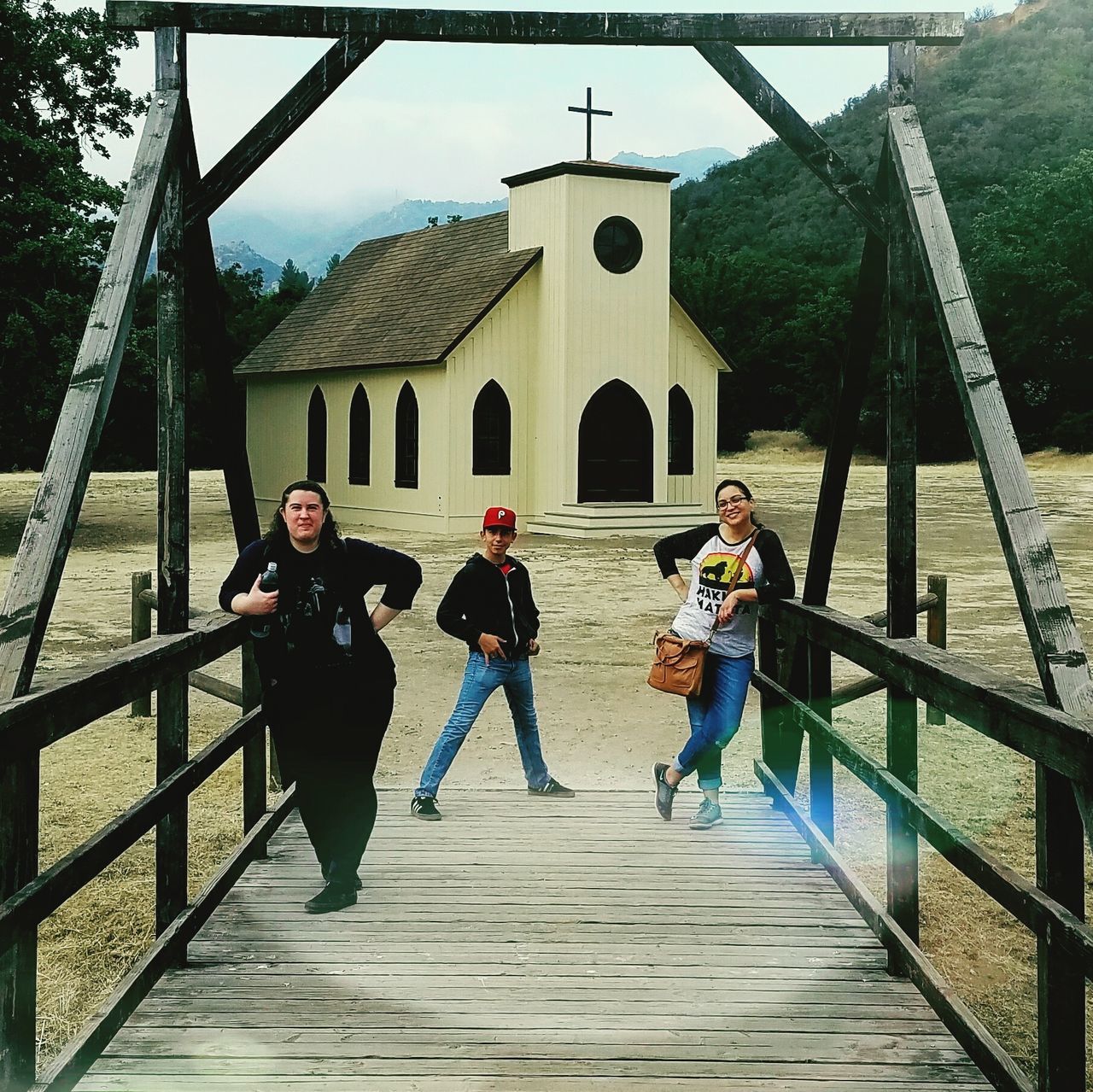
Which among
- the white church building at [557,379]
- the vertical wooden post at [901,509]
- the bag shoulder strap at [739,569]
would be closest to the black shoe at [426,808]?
the bag shoulder strap at [739,569]

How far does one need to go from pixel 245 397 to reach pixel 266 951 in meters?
34.1

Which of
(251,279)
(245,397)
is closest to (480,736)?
(245,397)

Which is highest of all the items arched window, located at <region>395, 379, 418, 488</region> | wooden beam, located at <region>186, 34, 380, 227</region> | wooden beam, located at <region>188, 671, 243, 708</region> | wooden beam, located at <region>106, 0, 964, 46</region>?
wooden beam, located at <region>106, 0, 964, 46</region>

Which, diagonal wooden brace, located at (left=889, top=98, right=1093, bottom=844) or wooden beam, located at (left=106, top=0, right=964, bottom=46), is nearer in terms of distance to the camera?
diagonal wooden brace, located at (left=889, top=98, right=1093, bottom=844)

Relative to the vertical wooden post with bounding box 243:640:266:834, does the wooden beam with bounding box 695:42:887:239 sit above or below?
above

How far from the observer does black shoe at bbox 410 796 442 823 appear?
6.68 meters

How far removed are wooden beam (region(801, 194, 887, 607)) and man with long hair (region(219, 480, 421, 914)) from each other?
6.41 ft

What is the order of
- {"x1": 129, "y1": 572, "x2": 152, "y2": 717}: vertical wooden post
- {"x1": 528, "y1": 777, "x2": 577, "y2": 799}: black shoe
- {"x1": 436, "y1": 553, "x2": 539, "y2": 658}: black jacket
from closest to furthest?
{"x1": 436, "y1": 553, "x2": 539, "y2": 658}: black jacket
{"x1": 528, "y1": 777, "x2": 577, "y2": 799}: black shoe
{"x1": 129, "y1": 572, "x2": 152, "y2": 717}: vertical wooden post

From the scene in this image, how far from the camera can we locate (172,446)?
17.2ft

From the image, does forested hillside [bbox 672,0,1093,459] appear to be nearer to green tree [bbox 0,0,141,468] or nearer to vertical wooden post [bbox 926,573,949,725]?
green tree [bbox 0,0,141,468]

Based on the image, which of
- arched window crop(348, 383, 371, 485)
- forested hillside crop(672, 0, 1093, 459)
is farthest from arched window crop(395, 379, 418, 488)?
forested hillside crop(672, 0, 1093, 459)

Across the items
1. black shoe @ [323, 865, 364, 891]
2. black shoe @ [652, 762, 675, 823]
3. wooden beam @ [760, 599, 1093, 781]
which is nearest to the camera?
wooden beam @ [760, 599, 1093, 781]

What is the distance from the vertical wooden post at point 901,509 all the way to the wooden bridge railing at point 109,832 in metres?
2.36

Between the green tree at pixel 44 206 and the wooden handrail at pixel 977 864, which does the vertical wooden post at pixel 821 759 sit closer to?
the wooden handrail at pixel 977 864
